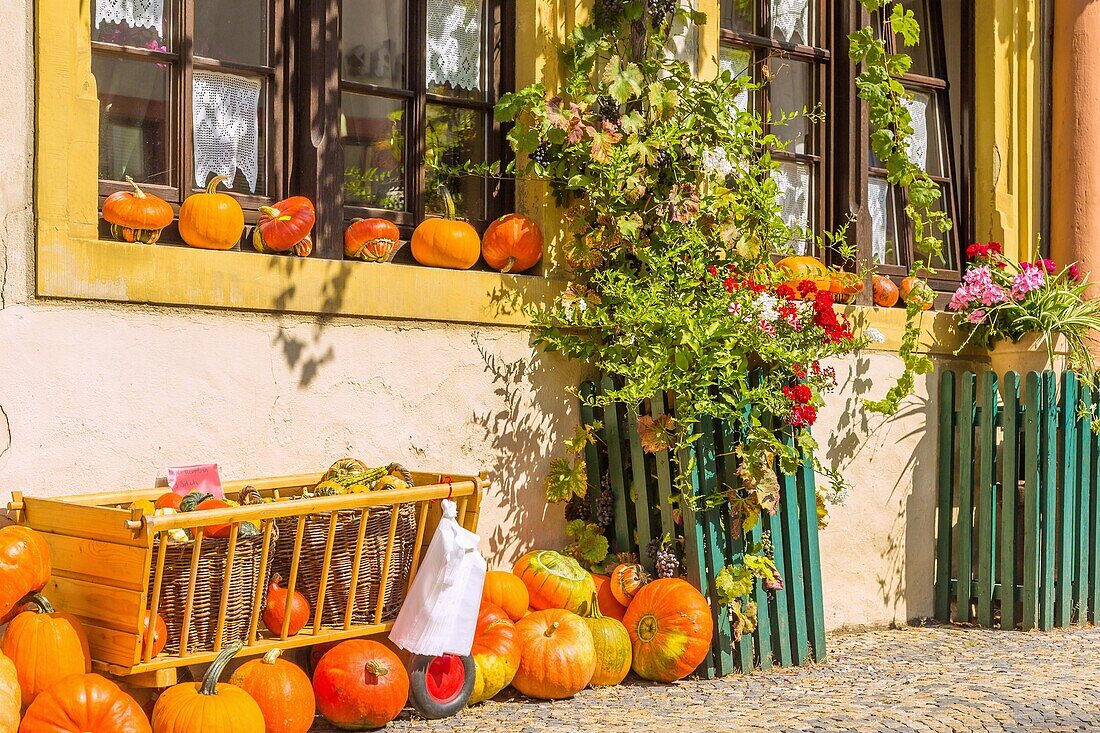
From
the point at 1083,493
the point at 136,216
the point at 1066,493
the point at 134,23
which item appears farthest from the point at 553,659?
the point at 1083,493

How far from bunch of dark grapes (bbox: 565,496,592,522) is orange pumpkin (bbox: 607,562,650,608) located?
1.13 feet

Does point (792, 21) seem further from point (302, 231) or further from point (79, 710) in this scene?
point (79, 710)

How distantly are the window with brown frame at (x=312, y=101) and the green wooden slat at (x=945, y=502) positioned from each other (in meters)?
2.78

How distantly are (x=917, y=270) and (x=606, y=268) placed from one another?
7.18ft

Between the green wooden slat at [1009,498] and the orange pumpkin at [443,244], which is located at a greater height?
the orange pumpkin at [443,244]

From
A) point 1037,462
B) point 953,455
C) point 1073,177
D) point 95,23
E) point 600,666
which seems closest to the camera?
point 95,23

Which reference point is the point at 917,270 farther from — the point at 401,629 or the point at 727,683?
the point at 401,629

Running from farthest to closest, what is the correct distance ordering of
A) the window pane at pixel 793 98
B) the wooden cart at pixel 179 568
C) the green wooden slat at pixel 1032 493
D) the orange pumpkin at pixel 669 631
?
the window pane at pixel 793 98 < the green wooden slat at pixel 1032 493 < the orange pumpkin at pixel 669 631 < the wooden cart at pixel 179 568

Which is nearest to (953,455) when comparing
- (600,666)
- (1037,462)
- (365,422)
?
(1037,462)

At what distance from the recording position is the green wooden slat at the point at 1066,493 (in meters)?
6.48

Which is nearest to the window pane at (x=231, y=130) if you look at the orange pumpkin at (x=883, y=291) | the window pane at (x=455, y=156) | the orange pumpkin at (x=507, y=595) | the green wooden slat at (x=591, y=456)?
the window pane at (x=455, y=156)

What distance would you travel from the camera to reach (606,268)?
18.2 feet

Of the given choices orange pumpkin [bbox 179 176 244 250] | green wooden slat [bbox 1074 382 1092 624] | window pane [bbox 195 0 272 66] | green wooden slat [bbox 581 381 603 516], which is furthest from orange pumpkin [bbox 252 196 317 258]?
green wooden slat [bbox 1074 382 1092 624]

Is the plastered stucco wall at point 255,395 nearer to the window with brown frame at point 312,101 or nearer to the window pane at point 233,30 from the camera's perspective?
the window with brown frame at point 312,101
